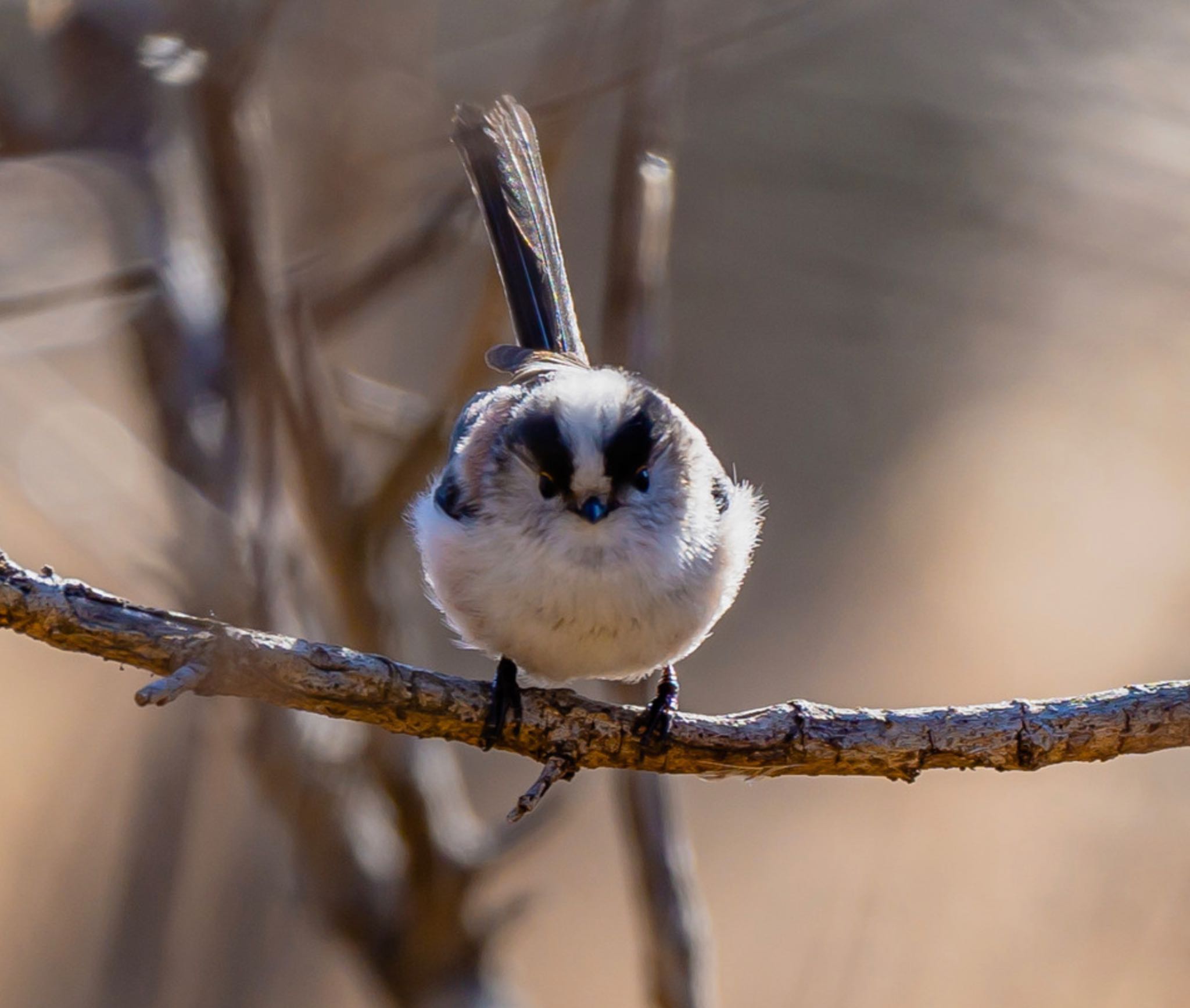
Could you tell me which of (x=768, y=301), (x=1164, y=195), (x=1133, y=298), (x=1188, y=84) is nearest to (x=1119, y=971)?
(x=1133, y=298)

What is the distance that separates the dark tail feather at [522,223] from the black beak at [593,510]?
2.35ft

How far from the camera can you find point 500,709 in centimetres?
196

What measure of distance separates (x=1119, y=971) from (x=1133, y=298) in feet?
5.82

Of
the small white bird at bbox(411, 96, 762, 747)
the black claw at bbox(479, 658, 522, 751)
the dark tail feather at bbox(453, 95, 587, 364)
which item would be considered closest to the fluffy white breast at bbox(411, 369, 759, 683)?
the small white bird at bbox(411, 96, 762, 747)

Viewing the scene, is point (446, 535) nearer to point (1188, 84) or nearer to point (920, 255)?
point (1188, 84)

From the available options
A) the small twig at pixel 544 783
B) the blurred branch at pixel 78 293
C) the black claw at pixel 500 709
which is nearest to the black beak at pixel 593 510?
the black claw at pixel 500 709

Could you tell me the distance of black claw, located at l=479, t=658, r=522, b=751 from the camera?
1925mm

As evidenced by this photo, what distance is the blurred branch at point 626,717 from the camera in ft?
5.45

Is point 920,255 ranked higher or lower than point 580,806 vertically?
higher

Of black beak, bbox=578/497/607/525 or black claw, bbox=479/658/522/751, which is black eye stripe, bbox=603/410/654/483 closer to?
black beak, bbox=578/497/607/525

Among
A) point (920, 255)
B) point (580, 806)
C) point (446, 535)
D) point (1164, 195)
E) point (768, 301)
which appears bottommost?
point (446, 535)

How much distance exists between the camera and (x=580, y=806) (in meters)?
4.64

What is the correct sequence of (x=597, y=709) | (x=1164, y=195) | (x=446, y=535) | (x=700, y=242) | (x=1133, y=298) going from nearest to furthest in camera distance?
(x=597, y=709), (x=446, y=535), (x=1164, y=195), (x=1133, y=298), (x=700, y=242)

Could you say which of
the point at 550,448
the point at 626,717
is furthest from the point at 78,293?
the point at 626,717
